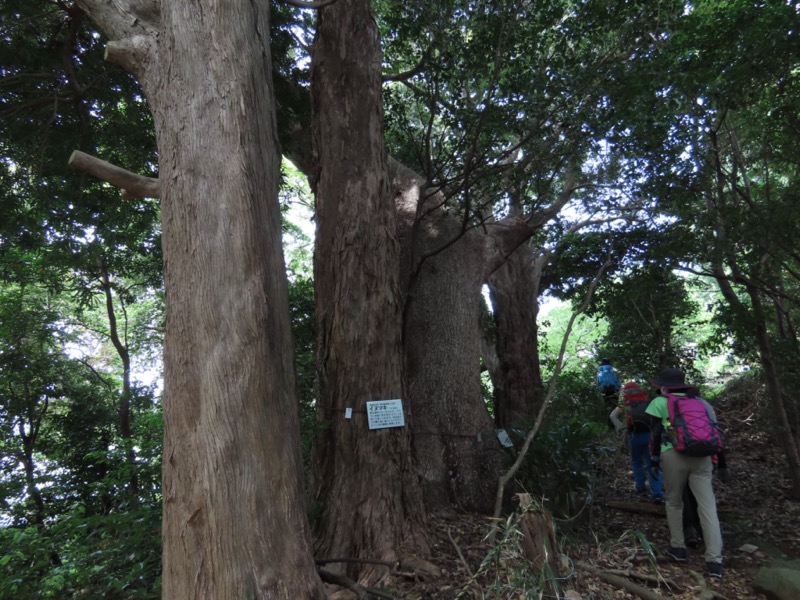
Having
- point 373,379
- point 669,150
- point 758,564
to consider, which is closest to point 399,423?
point 373,379

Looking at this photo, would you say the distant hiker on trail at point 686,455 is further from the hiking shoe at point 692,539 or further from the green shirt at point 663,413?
the hiking shoe at point 692,539

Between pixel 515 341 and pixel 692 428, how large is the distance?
471 cm

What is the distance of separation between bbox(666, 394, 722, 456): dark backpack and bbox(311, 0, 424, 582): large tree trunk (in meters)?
2.50

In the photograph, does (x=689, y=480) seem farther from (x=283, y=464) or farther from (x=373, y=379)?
(x=283, y=464)

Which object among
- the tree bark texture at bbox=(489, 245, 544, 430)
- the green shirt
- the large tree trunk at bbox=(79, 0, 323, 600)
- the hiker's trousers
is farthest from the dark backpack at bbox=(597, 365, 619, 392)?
the large tree trunk at bbox=(79, 0, 323, 600)

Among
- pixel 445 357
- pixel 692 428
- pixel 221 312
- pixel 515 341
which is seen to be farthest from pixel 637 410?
pixel 221 312

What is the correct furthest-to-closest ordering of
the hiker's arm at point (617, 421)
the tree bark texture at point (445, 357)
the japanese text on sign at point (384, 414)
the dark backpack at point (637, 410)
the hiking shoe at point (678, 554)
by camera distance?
1. the hiker's arm at point (617, 421)
2. the dark backpack at point (637, 410)
3. the tree bark texture at point (445, 357)
4. the hiking shoe at point (678, 554)
5. the japanese text on sign at point (384, 414)

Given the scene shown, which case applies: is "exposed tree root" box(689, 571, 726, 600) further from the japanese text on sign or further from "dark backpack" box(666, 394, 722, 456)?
the japanese text on sign

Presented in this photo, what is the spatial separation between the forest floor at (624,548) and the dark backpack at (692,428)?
94 centimetres

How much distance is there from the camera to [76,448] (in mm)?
11148

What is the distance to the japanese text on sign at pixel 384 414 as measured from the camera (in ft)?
13.5

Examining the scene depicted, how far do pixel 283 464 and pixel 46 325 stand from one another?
10.3 m

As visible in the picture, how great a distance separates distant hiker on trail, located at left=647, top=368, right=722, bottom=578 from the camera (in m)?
4.77

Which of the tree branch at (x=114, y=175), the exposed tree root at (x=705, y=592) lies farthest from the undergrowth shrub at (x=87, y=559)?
the exposed tree root at (x=705, y=592)
